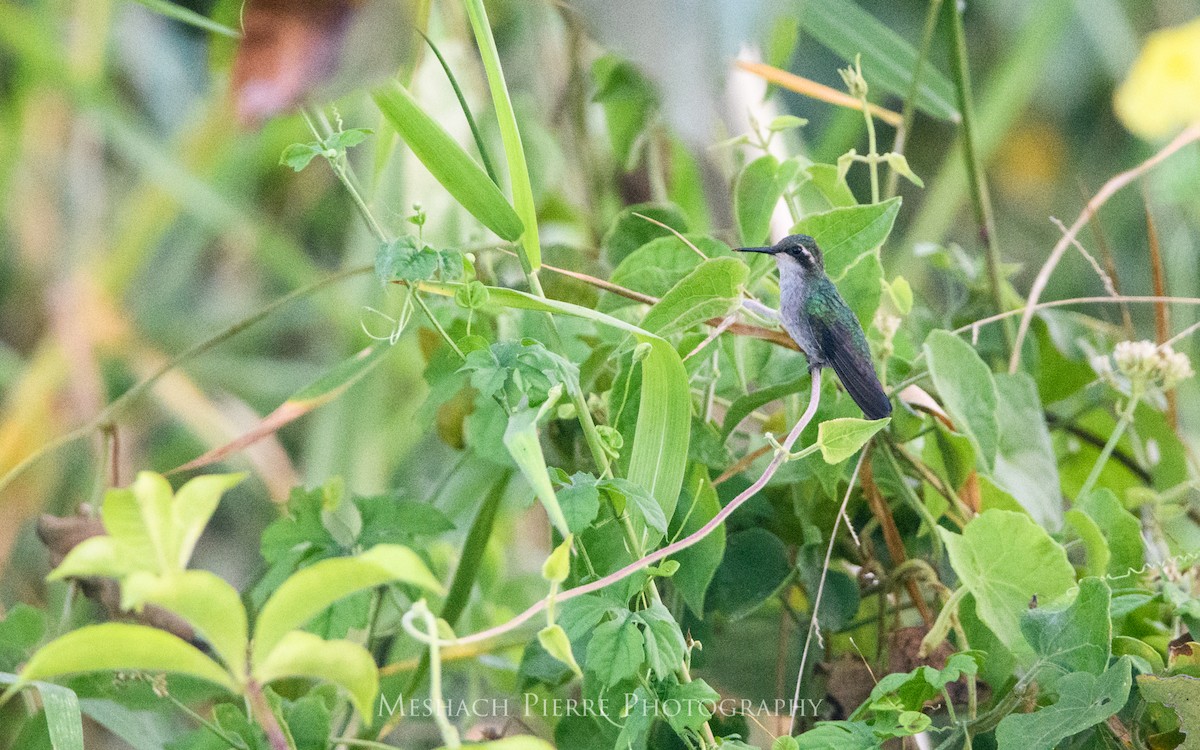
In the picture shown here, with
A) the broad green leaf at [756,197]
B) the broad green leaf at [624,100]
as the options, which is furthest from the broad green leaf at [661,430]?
the broad green leaf at [624,100]

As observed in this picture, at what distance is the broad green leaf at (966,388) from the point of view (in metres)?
0.46

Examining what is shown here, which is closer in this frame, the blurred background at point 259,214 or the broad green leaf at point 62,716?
the broad green leaf at point 62,716

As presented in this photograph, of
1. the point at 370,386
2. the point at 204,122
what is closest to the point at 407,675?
the point at 370,386

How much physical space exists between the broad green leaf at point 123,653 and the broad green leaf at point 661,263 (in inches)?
10.5

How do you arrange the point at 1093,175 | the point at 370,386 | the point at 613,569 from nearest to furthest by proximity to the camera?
1. the point at 613,569
2. the point at 370,386
3. the point at 1093,175

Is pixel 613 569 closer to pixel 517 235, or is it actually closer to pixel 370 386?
pixel 517 235

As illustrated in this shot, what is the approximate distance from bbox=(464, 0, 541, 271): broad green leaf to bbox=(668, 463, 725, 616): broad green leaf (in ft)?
0.41

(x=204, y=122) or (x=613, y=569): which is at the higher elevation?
(x=204, y=122)

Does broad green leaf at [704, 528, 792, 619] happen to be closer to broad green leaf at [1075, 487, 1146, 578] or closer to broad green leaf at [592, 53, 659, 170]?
broad green leaf at [1075, 487, 1146, 578]

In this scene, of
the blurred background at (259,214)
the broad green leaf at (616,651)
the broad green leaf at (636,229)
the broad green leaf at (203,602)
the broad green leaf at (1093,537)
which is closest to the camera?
the broad green leaf at (203,602)

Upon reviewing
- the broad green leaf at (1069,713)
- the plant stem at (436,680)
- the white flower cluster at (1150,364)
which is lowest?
the broad green leaf at (1069,713)

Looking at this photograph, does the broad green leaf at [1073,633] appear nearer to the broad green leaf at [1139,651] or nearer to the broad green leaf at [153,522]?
the broad green leaf at [1139,651]

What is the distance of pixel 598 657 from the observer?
1.20 ft

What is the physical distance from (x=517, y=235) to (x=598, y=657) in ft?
0.55
